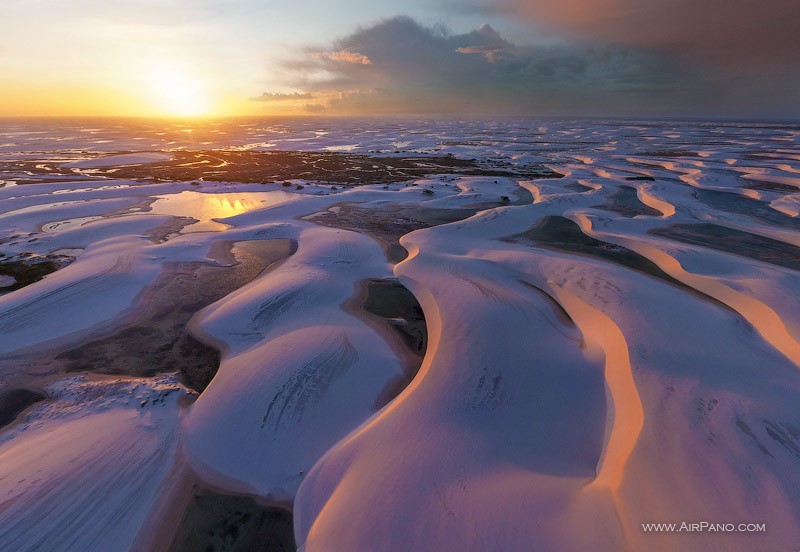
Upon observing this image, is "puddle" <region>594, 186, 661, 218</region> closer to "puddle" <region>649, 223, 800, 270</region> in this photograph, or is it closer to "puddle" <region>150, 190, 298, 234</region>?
"puddle" <region>649, 223, 800, 270</region>

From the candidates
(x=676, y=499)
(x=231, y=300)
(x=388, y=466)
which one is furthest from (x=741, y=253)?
(x=231, y=300)

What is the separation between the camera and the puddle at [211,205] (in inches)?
789

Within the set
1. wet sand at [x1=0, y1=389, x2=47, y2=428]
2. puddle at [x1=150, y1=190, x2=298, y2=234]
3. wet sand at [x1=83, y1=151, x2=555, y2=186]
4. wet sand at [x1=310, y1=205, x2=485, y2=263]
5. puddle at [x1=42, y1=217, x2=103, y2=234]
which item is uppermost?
wet sand at [x1=0, y1=389, x2=47, y2=428]

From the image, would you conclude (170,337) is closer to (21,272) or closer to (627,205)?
(21,272)

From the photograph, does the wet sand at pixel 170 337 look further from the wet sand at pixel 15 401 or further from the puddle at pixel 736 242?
the puddle at pixel 736 242

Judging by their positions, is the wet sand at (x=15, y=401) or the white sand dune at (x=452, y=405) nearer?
the white sand dune at (x=452, y=405)

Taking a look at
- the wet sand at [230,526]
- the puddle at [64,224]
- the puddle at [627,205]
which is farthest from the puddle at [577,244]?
the puddle at [64,224]

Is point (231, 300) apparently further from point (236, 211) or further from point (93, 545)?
point (236, 211)

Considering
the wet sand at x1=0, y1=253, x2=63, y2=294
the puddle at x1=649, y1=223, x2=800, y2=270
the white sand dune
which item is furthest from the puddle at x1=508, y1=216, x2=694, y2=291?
the wet sand at x1=0, y1=253, x2=63, y2=294

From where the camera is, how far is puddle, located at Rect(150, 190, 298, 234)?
20.0 meters

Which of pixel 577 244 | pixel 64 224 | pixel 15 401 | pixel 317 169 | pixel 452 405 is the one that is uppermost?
pixel 452 405

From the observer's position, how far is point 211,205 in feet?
79.3

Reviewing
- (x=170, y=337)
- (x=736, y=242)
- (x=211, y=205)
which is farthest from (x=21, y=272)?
(x=736, y=242)

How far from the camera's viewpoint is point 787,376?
723cm
